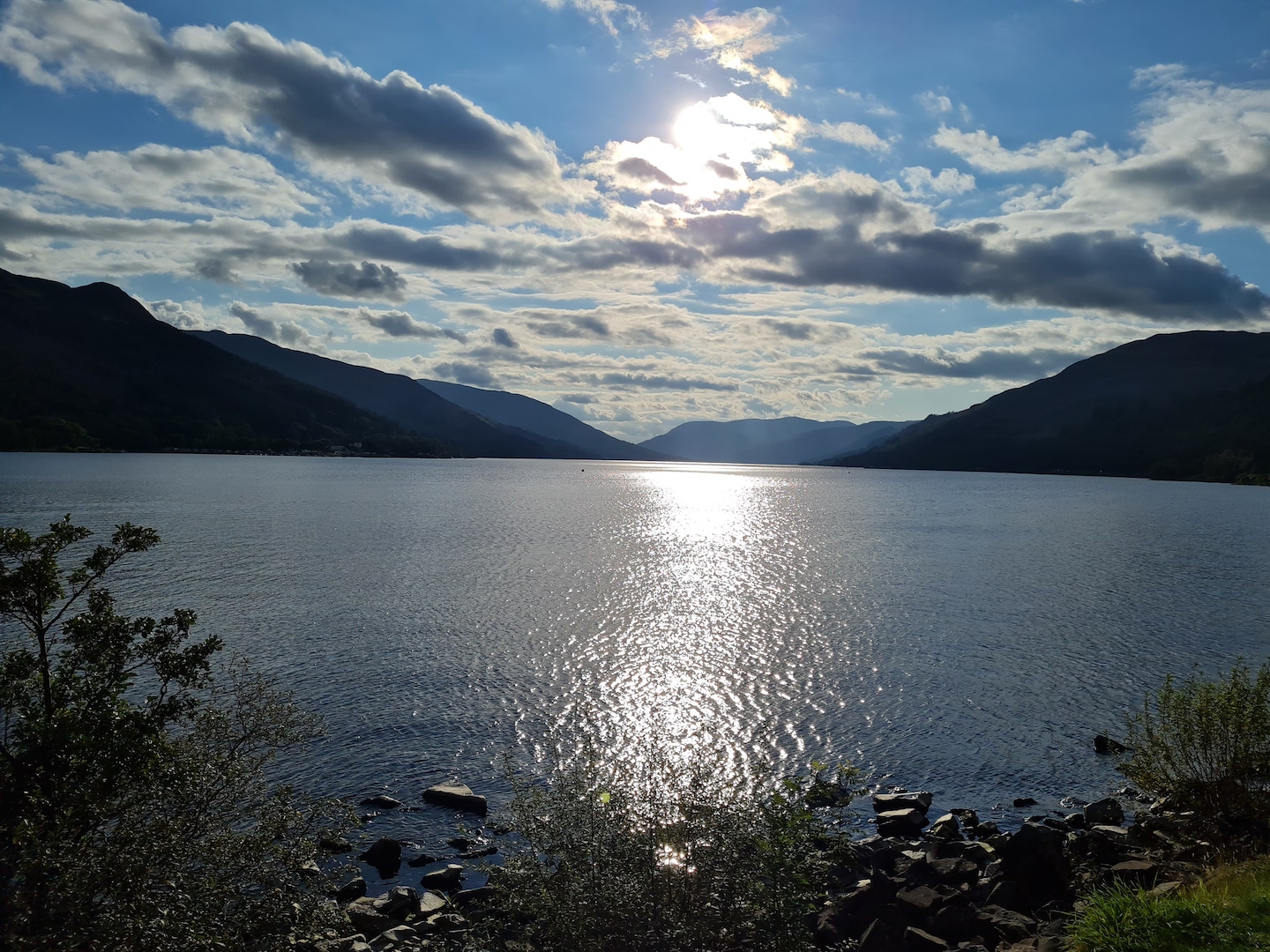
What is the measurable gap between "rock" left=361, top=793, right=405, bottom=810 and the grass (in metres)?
21.7

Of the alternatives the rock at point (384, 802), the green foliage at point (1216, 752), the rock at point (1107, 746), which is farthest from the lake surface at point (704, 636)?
the green foliage at point (1216, 752)

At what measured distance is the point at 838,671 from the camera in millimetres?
46062

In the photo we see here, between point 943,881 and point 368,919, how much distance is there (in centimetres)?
1580

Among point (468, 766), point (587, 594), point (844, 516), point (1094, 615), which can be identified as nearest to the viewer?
point (468, 766)

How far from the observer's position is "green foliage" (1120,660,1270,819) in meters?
22.5

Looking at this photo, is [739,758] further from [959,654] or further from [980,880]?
[959,654]

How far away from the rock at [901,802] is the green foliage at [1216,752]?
23.6 ft

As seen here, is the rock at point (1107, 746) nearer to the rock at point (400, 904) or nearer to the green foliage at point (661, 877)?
the green foliage at point (661, 877)

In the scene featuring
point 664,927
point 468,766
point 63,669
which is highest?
point 63,669

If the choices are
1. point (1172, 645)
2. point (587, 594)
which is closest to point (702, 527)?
point (587, 594)

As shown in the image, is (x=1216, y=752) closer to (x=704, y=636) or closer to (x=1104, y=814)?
(x=1104, y=814)

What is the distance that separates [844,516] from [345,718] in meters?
133

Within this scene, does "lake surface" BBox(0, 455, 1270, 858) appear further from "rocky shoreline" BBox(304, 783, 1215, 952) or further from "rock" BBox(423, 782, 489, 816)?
"rocky shoreline" BBox(304, 783, 1215, 952)

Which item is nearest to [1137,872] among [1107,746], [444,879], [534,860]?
[1107,746]
